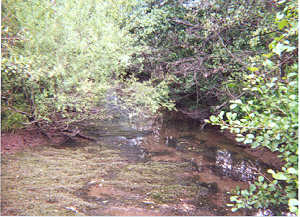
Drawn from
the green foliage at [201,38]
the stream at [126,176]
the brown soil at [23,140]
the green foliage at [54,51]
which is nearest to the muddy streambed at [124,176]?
the stream at [126,176]

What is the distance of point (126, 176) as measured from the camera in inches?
181

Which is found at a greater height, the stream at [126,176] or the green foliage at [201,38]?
the green foliage at [201,38]

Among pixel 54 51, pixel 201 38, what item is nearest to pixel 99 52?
pixel 54 51

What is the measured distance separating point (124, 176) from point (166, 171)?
1027 millimetres

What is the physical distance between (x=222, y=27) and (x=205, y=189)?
4382mm

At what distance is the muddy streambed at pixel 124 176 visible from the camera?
3445 millimetres

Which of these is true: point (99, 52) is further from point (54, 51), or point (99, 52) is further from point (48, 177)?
point (48, 177)

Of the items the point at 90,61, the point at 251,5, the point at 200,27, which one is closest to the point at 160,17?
the point at 200,27

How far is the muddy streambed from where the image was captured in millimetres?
3445

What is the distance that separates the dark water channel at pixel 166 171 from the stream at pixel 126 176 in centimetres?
2

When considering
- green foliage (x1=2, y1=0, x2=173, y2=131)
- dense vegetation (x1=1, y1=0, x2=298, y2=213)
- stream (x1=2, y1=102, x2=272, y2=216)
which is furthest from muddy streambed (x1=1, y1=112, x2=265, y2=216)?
green foliage (x1=2, y1=0, x2=173, y2=131)

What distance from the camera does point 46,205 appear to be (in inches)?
128

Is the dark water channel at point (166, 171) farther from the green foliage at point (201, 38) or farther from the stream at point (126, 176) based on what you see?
the green foliage at point (201, 38)

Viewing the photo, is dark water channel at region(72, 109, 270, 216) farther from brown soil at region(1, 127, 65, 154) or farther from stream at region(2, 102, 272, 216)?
brown soil at region(1, 127, 65, 154)
